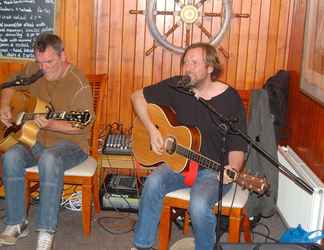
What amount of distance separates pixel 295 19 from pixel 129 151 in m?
1.36

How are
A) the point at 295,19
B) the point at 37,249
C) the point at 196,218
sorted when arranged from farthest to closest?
the point at 295,19
the point at 37,249
the point at 196,218

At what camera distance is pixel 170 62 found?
12.6ft

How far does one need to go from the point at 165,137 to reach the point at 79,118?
0.48m

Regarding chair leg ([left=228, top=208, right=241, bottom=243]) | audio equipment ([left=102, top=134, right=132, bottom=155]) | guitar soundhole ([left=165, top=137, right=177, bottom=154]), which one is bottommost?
chair leg ([left=228, top=208, right=241, bottom=243])

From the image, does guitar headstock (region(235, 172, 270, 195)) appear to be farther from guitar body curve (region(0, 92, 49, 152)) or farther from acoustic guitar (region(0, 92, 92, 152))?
guitar body curve (region(0, 92, 49, 152))

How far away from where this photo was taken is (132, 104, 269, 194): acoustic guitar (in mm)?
2695

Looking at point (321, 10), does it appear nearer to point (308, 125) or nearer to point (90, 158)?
point (308, 125)

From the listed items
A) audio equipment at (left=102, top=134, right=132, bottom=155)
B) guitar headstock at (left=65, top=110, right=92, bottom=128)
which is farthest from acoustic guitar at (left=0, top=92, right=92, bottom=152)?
audio equipment at (left=102, top=134, right=132, bottom=155)

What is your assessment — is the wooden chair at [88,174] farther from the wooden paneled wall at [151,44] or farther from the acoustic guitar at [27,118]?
the wooden paneled wall at [151,44]

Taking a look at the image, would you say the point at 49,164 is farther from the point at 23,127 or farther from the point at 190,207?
the point at 190,207

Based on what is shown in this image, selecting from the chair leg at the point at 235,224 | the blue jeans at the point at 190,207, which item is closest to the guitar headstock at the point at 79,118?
the blue jeans at the point at 190,207

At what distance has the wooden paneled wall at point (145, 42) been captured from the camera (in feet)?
12.0

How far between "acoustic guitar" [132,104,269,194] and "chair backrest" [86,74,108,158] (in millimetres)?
381

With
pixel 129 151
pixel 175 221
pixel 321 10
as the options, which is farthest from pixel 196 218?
pixel 321 10
